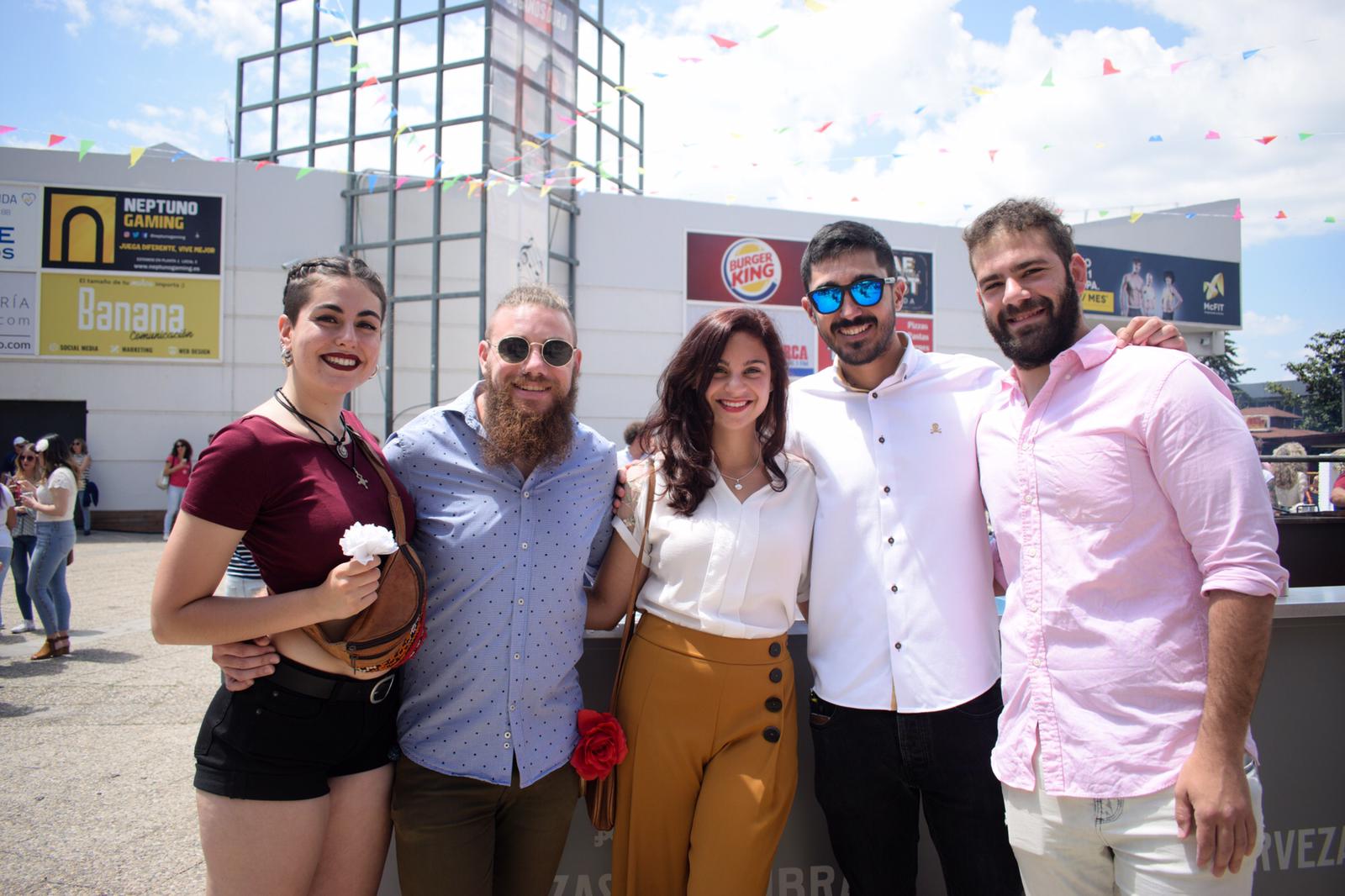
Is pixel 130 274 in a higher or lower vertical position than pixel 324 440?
higher

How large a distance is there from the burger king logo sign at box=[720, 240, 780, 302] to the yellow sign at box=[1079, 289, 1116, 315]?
8.96m

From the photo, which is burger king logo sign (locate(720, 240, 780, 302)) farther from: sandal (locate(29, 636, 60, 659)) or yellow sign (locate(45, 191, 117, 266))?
sandal (locate(29, 636, 60, 659))

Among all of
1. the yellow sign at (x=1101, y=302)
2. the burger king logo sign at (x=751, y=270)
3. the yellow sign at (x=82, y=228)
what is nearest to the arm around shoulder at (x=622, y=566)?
the burger king logo sign at (x=751, y=270)

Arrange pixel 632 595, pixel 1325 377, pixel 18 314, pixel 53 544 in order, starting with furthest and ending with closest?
pixel 1325 377 < pixel 18 314 < pixel 53 544 < pixel 632 595

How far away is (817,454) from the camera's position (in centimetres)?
258

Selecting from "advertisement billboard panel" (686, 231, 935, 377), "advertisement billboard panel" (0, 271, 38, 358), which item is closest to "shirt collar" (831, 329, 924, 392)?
"advertisement billboard panel" (686, 231, 935, 377)

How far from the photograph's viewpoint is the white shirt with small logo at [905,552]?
228 centimetres

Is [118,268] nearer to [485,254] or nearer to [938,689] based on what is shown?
[485,254]

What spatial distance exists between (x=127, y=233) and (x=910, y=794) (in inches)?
664

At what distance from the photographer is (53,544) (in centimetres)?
707

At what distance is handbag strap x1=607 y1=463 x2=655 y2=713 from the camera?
242 cm

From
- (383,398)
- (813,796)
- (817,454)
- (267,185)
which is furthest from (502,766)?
(267,185)

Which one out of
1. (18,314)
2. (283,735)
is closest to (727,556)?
(283,735)

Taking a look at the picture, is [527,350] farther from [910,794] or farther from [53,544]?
[53,544]
